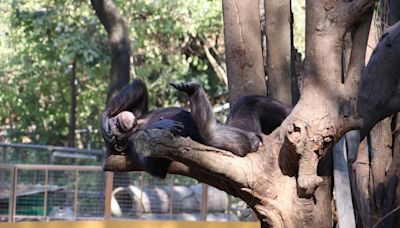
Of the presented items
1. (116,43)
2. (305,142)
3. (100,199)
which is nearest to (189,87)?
(305,142)

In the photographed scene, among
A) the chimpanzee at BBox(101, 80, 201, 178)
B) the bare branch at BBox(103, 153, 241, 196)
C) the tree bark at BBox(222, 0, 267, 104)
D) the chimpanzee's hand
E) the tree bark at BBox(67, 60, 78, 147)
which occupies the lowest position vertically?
the bare branch at BBox(103, 153, 241, 196)

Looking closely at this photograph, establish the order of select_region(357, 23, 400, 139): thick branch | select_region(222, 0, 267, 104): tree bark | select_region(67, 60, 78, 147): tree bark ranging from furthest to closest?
select_region(67, 60, 78, 147): tree bark < select_region(222, 0, 267, 104): tree bark < select_region(357, 23, 400, 139): thick branch

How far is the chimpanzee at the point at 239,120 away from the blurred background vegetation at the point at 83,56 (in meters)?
10.2

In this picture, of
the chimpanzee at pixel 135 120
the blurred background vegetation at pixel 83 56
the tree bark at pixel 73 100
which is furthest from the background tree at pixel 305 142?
the tree bark at pixel 73 100

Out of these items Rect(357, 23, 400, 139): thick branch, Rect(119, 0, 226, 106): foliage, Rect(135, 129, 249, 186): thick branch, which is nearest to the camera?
Rect(135, 129, 249, 186): thick branch

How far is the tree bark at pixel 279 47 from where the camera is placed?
5.84 m

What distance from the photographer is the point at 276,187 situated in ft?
15.4

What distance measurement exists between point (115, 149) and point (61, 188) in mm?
7450

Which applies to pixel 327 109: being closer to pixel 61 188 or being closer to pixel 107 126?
pixel 107 126

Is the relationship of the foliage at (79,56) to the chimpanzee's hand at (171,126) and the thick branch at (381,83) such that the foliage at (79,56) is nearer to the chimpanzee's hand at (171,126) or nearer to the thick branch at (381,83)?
the thick branch at (381,83)

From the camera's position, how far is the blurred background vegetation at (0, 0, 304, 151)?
1590 centimetres

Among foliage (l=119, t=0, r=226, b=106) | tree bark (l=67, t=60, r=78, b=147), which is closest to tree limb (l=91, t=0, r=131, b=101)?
foliage (l=119, t=0, r=226, b=106)

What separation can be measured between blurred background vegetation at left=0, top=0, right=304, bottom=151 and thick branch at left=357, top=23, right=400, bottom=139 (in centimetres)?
1028

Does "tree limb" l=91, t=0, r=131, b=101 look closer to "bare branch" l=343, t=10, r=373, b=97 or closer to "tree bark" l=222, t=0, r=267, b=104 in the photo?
"tree bark" l=222, t=0, r=267, b=104
